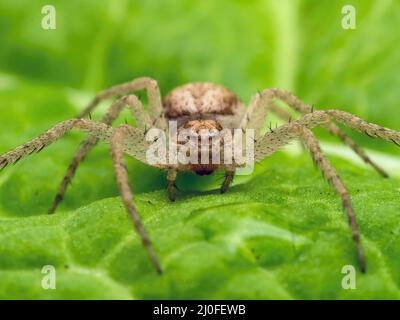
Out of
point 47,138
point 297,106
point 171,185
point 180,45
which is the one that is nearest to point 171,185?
point 171,185

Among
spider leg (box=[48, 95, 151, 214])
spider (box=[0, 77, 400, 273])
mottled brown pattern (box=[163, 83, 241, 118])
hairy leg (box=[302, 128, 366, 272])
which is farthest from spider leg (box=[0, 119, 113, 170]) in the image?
hairy leg (box=[302, 128, 366, 272])

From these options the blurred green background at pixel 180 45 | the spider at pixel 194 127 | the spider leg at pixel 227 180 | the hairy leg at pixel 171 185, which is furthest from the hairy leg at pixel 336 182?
the blurred green background at pixel 180 45

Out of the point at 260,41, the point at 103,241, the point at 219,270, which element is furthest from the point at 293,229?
the point at 260,41

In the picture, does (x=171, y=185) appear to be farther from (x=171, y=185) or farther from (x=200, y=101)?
(x=200, y=101)

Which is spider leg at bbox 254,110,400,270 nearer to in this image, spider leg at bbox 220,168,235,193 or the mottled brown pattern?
spider leg at bbox 220,168,235,193

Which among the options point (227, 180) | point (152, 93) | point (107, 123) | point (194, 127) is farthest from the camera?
point (152, 93)
